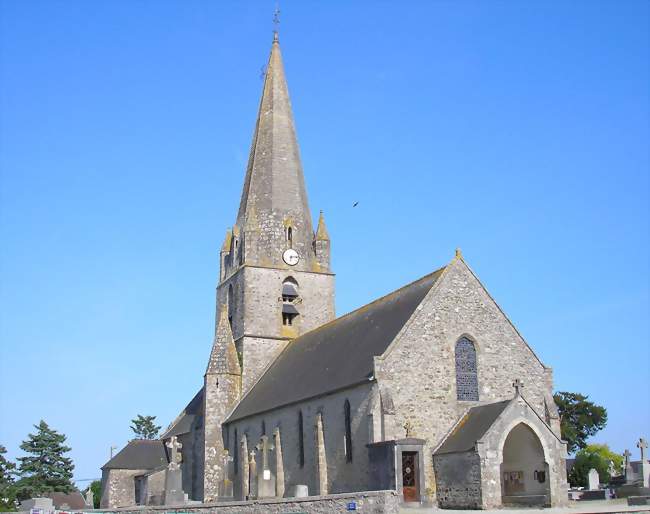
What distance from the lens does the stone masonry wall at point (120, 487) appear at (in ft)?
146

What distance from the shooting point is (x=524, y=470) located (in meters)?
27.4

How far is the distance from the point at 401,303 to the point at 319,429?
18.9 ft

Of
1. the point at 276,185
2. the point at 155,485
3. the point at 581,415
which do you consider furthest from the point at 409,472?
the point at 581,415

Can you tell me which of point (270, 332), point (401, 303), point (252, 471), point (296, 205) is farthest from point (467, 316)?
point (296, 205)

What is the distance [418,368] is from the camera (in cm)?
2833

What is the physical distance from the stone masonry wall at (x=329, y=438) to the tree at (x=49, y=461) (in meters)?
27.6

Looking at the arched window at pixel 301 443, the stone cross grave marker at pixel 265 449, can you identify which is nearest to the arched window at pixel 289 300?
the arched window at pixel 301 443

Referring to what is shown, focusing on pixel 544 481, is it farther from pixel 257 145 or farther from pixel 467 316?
pixel 257 145

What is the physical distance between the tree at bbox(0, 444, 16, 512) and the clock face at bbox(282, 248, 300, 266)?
1727 centimetres

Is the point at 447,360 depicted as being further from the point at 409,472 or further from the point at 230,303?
the point at 230,303

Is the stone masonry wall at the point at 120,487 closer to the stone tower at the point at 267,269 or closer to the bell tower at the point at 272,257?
the stone tower at the point at 267,269

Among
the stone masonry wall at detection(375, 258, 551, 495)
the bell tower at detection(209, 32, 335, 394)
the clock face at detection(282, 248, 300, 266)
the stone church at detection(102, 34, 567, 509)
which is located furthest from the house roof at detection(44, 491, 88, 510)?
the stone masonry wall at detection(375, 258, 551, 495)

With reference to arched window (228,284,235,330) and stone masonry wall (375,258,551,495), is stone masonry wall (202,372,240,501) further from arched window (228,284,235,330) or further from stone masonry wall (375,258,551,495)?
stone masonry wall (375,258,551,495)

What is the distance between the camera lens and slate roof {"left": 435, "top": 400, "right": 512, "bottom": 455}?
25797mm
